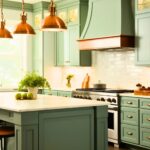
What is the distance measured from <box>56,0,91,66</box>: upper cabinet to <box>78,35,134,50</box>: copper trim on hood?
525mm

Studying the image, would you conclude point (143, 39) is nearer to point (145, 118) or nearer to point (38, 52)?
point (145, 118)

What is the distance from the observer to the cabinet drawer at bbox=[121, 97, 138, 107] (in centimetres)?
558

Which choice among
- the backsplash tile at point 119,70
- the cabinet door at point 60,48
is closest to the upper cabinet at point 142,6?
the backsplash tile at point 119,70

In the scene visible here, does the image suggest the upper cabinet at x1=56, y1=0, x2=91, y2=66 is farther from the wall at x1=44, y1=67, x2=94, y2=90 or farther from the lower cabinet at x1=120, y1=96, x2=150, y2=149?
the lower cabinet at x1=120, y1=96, x2=150, y2=149

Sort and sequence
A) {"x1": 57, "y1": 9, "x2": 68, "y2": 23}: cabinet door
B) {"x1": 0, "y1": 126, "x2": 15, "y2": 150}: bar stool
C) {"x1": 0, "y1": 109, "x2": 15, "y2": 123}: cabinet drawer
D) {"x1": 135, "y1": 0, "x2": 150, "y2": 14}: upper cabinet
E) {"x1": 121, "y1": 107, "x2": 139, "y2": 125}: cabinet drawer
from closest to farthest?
{"x1": 0, "y1": 109, "x2": 15, "y2": 123}: cabinet drawer
{"x1": 0, "y1": 126, "x2": 15, "y2": 150}: bar stool
{"x1": 121, "y1": 107, "x2": 139, "y2": 125}: cabinet drawer
{"x1": 135, "y1": 0, "x2": 150, "y2": 14}: upper cabinet
{"x1": 57, "y1": 9, "x2": 68, "y2": 23}: cabinet door

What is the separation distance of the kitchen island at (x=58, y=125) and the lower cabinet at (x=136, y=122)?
1.38 m

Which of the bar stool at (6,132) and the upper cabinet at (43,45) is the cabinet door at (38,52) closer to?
the upper cabinet at (43,45)

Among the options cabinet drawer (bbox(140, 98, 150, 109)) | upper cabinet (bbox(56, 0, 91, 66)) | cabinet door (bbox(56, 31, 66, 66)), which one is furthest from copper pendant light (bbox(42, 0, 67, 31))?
cabinet door (bbox(56, 31, 66, 66))

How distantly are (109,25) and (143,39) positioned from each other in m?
0.81

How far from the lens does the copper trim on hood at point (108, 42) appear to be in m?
6.04

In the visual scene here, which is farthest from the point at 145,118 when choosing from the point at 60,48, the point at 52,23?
the point at 60,48

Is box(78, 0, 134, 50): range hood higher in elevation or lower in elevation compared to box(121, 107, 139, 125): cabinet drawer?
higher

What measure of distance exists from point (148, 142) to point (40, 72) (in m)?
3.85

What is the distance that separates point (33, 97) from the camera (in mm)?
4754
